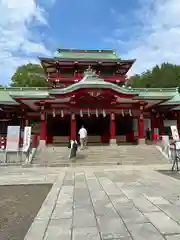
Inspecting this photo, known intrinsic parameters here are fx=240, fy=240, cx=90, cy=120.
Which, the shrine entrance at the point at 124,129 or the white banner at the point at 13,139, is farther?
the shrine entrance at the point at 124,129

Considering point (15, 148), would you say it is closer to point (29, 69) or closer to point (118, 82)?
point (118, 82)

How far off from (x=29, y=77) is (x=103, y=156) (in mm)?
29771

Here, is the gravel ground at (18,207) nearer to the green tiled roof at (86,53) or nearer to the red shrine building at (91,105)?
the red shrine building at (91,105)

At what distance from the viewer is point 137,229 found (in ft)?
12.8

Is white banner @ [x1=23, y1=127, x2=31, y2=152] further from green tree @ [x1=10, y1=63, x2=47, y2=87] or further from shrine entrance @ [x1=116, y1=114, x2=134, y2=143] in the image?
green tree @ [x1=10, y1=63, x2=47, y2=87]

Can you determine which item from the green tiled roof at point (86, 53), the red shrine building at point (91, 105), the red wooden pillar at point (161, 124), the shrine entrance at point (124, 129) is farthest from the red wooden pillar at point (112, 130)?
the green tiled roof at point (86, 53)

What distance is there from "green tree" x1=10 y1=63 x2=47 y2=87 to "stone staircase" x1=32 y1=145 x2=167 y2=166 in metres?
26.2

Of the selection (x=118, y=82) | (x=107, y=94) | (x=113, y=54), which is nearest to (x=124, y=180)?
(x=107, y=94)

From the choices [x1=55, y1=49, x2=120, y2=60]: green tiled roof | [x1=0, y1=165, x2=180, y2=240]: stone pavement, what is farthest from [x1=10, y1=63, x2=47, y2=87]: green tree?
[x1=0, y1=165, x2=180, y2=240]: stone pavement

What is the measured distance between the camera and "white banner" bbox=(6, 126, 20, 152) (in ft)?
47.2

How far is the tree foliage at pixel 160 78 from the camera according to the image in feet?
183

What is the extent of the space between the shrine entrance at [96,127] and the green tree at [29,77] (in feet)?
70.6

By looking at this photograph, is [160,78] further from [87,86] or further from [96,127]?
[87,86]

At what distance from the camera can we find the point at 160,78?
57375mm
